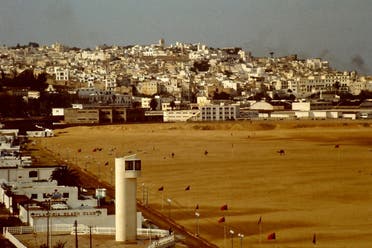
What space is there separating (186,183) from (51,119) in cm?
4768

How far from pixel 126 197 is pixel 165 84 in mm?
97086

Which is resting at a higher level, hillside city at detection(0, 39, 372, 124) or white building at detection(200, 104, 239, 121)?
hillside city at detection(0, 39, 372, 124)

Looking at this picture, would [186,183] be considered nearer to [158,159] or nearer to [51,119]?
[158,159]

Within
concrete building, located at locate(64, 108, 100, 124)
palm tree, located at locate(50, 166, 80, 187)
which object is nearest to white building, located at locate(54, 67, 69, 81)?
concrete building, located at locate(64, 108, 100, 124)

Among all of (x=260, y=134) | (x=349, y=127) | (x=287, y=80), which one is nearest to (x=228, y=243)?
(x=260, y=134)

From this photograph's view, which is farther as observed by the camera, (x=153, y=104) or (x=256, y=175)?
(x=153, y=104)

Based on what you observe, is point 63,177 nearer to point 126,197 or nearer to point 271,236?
point 271,236

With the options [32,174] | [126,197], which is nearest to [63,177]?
[32,174]

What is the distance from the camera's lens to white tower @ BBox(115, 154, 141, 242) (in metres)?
14.8

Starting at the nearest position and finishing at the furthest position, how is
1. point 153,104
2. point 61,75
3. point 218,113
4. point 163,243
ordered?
point 163,243 < point 218,113 < point 153,104 < point 61,75

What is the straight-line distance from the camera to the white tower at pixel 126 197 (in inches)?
581

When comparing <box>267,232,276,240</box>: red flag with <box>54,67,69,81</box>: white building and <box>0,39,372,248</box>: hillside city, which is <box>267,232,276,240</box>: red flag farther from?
<box>54,67,69,81</box>: white building

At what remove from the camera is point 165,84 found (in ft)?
367

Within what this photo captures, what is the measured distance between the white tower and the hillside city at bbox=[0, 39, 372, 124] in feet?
195
